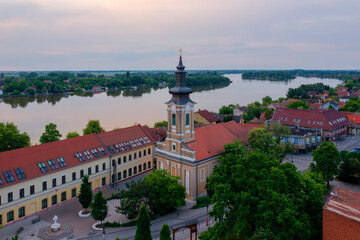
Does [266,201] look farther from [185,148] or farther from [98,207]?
[185,148]

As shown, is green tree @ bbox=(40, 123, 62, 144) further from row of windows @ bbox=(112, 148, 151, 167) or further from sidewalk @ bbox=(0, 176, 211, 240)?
sidewalk @ bbox=(0, 176, 211, 240)

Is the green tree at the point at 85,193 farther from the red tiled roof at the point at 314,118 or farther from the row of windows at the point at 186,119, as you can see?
the red tiled roof at the point at 314,118

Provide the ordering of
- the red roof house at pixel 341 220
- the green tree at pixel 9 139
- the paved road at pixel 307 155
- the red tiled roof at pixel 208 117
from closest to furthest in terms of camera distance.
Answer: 1. the red roof house at pixel 341 220
2. the green tree at pixel 9 139
3. the paved road at pixel 307 155
4. the red tiled roof at pixel 208 117

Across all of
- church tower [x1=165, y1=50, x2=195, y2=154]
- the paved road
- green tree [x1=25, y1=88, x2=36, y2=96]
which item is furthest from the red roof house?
green tree [x1=25, y1=88, x2=36, y2=96]

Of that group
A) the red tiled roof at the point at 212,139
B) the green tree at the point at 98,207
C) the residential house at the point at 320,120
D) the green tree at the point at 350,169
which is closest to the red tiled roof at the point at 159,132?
the red tiled roof at the point at 212,139

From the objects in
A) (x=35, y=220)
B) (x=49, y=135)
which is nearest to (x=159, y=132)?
(x=49, y=135)

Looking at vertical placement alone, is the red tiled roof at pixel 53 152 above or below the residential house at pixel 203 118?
above
